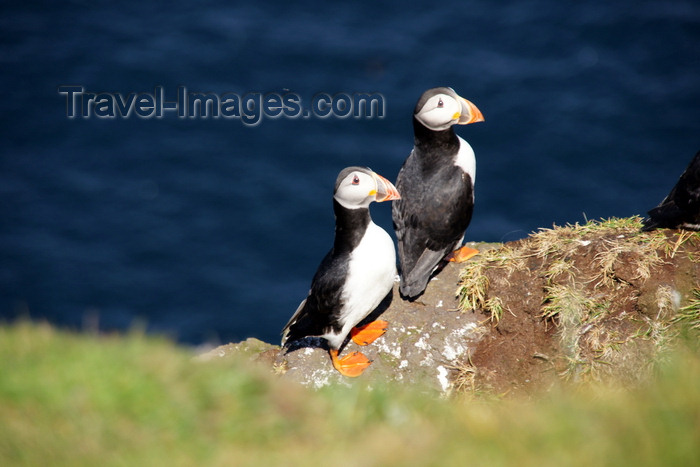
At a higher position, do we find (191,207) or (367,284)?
(367,284)

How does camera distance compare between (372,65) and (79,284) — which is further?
(372,65)

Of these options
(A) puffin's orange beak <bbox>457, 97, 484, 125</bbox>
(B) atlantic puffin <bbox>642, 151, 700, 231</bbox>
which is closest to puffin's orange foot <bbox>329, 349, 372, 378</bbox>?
(A) puffin's orange beak <bbox>457, 97, 484, 125</bbox>

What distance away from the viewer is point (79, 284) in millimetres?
17750

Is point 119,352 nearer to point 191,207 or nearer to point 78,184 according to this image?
point 191,207

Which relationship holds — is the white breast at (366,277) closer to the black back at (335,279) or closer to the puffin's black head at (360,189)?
the black back at (335,279)

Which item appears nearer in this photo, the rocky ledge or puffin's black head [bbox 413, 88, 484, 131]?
the rocky ledge

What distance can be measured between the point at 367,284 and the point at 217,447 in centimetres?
324

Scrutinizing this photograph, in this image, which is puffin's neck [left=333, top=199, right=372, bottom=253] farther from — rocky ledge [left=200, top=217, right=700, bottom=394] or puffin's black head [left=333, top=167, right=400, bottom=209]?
rocky ledge [left=200, top=217, right=700, bottom=394]

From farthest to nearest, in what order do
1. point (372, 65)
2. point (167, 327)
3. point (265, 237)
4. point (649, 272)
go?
point (372, 65) → point (265, 237) → point (167, 327) → point (649, 272)

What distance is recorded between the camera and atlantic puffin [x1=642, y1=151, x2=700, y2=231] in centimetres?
721

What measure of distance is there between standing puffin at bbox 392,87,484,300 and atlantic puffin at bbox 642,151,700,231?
6.31 feet

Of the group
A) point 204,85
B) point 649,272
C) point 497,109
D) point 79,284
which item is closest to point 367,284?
point 649,272

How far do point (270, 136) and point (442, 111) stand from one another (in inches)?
508

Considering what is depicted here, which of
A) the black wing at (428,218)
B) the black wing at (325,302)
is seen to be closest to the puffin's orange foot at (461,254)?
the black wing at (428,218)
